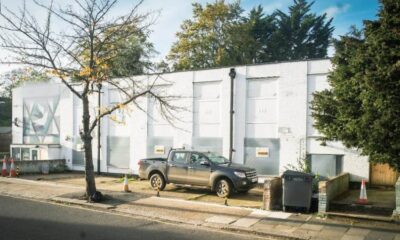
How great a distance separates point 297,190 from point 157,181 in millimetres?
6785

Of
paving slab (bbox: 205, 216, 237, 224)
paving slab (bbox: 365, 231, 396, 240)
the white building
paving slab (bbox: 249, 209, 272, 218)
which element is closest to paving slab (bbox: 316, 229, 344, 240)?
paving slab (bbox: 365, 231, 396, 240)

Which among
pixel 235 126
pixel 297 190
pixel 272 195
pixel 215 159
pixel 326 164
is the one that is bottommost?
pixel 272 195

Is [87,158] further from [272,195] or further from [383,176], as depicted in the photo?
A: [383,176]

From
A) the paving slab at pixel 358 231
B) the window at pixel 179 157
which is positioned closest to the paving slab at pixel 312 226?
the paving slab at pixel 358 231

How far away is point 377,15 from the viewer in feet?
38.4

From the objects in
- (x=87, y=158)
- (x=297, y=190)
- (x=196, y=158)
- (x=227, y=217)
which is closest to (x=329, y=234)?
(x=297, y=190)

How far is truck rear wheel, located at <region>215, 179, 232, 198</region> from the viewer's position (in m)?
14.7

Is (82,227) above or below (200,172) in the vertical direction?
below

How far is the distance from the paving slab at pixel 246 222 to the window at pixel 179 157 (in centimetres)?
535

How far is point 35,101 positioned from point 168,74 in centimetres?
1178

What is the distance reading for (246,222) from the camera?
1094 cm

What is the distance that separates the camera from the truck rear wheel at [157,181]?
16.6m

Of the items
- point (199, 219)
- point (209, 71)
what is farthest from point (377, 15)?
point (209, 71)

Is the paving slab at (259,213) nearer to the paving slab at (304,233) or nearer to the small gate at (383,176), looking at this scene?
the paving slab at (304,233)
